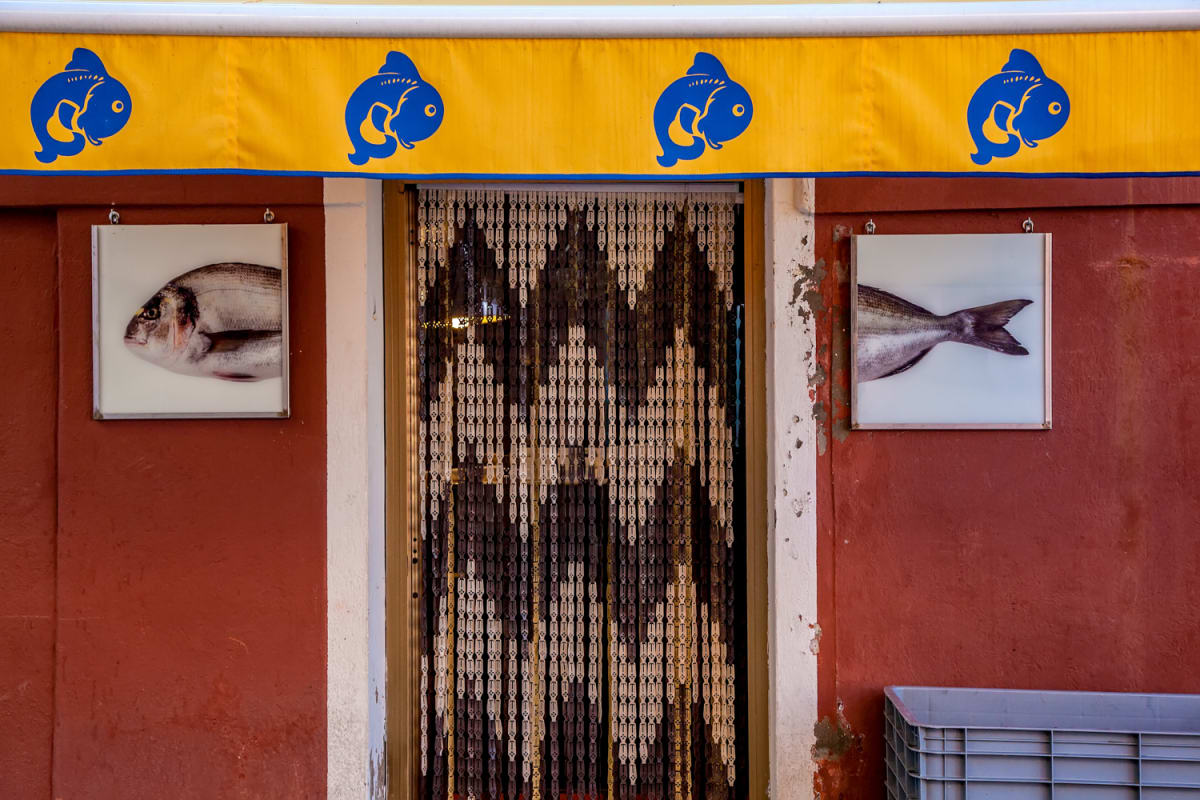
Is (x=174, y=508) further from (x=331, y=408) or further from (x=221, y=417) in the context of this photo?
(x=331, y=408)

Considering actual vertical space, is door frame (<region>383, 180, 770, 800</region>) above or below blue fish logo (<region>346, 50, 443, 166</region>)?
below

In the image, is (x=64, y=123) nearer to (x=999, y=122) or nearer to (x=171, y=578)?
(x=171, y=578)

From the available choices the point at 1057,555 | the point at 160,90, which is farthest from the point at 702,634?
the point at 160,90

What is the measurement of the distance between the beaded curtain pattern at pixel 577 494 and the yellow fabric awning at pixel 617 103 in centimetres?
109

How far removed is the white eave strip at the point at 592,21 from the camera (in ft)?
8.32

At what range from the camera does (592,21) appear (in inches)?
101

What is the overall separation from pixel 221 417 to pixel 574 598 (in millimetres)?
1713

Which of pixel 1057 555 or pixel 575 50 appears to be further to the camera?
pixel 1057 555

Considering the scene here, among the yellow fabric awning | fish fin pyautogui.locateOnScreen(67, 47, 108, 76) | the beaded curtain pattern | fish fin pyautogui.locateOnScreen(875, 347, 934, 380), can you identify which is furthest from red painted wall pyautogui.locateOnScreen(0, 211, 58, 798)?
fish fin pyautogui.locateOnScreen(875, 347, 934, 380)

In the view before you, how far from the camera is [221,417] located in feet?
11.3

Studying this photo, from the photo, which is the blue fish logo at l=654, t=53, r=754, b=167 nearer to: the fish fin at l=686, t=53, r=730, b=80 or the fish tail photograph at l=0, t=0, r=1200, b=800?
the fish fin at l=686, t=53, r=730, b=80

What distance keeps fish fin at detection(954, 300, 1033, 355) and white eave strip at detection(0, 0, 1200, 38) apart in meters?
1.14

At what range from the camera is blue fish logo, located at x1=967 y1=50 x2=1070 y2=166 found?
2561mm

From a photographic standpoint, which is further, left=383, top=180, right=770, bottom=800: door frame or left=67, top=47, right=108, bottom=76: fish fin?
left=383, top=180, right=770, bottom=800: door frame
